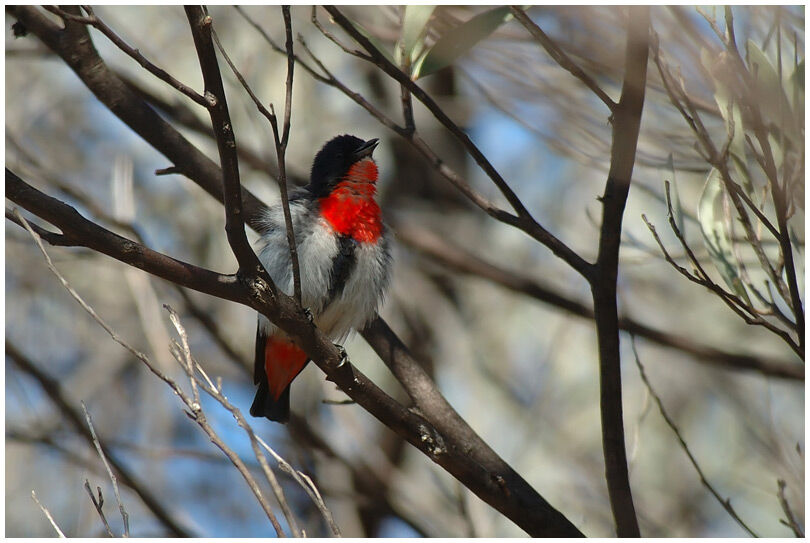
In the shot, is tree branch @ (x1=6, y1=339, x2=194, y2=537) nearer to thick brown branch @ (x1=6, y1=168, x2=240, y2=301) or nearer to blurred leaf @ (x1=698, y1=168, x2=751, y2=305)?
thick brown branch @ (x1=6, y1=168, x2=240, y2=301)

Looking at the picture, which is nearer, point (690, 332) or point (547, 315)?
point (690, 332)

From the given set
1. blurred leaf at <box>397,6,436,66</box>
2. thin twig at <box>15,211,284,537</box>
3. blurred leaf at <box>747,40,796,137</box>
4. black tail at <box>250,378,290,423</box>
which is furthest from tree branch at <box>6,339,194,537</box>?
blurred leaf at <box>747,40,796,137</box>

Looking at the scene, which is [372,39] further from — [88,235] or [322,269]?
[88,235]

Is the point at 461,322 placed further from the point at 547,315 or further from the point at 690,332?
the point at 690,332

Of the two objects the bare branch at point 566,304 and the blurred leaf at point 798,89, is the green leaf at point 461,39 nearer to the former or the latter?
the blurred leaf at point 798,89

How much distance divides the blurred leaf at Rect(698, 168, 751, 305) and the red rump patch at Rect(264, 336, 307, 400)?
2124mm

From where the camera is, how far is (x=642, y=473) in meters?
7.92

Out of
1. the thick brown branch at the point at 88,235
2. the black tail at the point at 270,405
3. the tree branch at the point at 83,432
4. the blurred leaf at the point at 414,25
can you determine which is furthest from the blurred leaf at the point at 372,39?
the tree branch at the point at 83,432

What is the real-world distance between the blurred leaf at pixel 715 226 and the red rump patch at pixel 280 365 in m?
2.12

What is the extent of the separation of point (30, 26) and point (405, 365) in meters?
2.08

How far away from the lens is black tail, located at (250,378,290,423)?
14.8ft

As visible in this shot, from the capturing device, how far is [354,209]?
4.25 metres

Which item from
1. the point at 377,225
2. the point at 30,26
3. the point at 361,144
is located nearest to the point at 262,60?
the point at 361,144

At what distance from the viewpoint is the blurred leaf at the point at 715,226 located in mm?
3178
